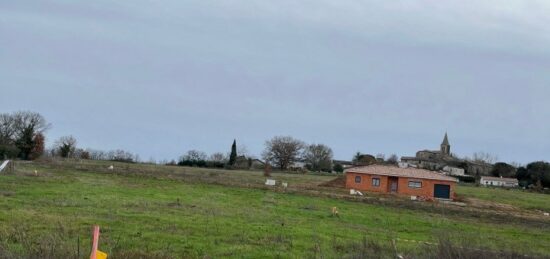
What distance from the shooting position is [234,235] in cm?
1925

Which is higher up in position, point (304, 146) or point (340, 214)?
point (304, 146)

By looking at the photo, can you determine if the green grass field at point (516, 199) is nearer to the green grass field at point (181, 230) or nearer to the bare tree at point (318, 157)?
the green grass field at point (181, 230)

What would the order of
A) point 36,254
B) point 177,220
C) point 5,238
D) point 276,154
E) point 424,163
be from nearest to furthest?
point 36,254
point 5,238
point 177,220
point 276,154
point 424,163

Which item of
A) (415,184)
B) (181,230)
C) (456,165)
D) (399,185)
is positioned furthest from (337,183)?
(456,165)

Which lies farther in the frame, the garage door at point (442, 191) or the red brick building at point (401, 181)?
the red brick building at point (401, 181)

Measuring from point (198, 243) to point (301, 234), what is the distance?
16.3 feet

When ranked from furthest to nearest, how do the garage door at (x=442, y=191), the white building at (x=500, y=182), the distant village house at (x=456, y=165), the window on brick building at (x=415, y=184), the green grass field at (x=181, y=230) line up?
the distant village house at (x=456, y=165) < the white building at (x=500, y=182) < the window on brick building at (x=415, y=184) < the garage door at (x=442, y=191) < the green grass field at (x=181, y=230)

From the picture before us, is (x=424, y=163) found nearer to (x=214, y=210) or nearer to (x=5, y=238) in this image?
(x=214, y=210)

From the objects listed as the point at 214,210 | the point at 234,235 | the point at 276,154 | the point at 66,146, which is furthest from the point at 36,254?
the point at 276,154

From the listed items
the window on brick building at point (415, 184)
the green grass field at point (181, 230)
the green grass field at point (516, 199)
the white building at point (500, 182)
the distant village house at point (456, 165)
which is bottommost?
the green grass field at point (181, 230)

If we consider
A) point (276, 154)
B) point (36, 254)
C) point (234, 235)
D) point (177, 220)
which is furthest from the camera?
point (276, 154)

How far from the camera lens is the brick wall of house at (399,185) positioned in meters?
71.1

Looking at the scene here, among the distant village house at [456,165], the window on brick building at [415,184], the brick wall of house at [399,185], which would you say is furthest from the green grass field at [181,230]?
the distant village house at [456,165]

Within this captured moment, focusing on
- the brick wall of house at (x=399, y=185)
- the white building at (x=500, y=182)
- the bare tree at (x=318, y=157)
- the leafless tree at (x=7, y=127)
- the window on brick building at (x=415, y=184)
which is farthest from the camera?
the bare tree at (x=318, y=157)
